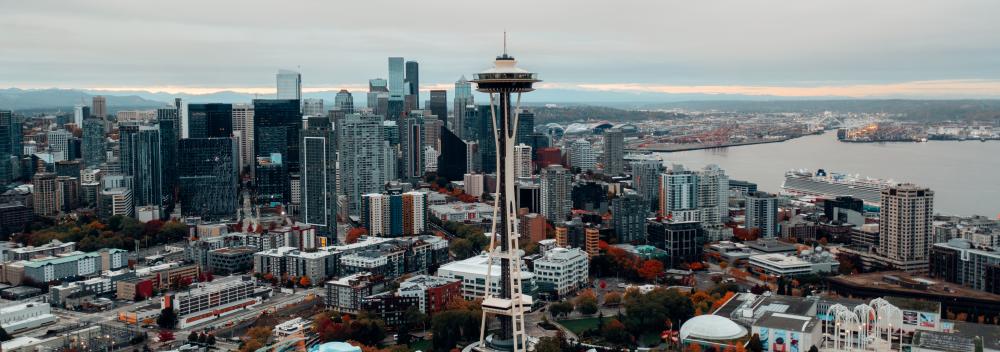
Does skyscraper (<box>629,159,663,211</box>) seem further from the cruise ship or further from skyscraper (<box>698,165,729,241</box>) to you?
the cruise ship

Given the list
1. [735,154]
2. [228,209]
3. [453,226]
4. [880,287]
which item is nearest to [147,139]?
[228,209]

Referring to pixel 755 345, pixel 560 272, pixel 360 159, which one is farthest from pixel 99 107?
pixel 755 345

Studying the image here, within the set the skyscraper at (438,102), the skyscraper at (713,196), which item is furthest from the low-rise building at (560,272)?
the skyscraper at (438,102)

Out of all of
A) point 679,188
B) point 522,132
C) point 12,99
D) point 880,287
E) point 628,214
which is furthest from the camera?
point 12,99

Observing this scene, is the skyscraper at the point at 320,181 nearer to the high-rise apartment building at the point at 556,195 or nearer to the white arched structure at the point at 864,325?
the high-rise apartment building at the point at 556,195

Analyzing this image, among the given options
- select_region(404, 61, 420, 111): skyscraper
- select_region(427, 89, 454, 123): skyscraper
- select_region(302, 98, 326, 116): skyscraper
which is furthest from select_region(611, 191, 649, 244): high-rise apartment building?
select_region(404, 61, 420, 111): skyscraper

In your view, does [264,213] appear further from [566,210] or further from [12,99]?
[12,99]
